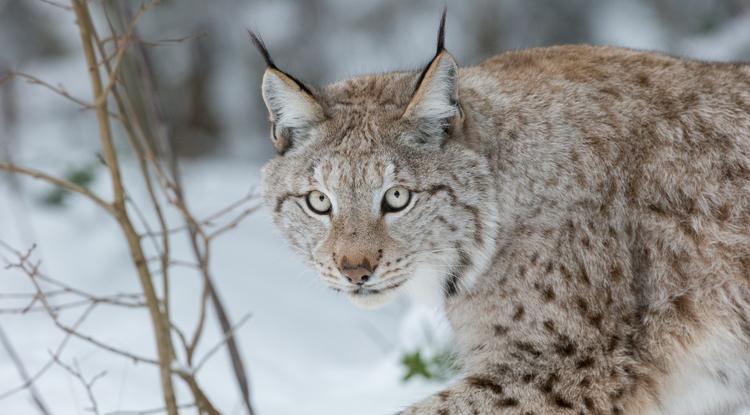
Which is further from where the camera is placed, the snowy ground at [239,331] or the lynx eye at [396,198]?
the snowy ground at [239,331]

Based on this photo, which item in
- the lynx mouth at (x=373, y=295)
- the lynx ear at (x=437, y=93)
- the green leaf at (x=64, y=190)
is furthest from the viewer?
the green leaf at (x=64, y=190)

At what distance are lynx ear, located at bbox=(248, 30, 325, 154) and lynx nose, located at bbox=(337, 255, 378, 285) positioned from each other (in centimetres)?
58

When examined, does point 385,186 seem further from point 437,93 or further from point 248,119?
point 248,119

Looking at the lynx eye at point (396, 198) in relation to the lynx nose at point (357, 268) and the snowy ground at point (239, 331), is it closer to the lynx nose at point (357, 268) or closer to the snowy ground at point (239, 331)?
the lynx nose at point (357, 268)

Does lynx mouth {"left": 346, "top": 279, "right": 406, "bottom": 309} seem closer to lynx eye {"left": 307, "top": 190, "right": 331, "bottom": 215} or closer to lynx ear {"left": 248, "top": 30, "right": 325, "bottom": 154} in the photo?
lynx eye {"left": 307, "top": 190, "right": 331, "bottom": 215}

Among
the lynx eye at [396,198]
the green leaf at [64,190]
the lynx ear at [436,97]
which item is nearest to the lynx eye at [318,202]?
the lynx eye at [396,198]

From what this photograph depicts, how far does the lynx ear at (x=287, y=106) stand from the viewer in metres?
3.48

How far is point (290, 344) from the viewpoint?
726 centimetres

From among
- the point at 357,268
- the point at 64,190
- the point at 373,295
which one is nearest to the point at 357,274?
the point at 357,268

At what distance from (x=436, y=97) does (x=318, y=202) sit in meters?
0.55

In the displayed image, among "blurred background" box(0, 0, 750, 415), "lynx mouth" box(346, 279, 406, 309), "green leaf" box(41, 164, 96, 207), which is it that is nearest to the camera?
"lynx mouth" box(346, 279, 406, 309)

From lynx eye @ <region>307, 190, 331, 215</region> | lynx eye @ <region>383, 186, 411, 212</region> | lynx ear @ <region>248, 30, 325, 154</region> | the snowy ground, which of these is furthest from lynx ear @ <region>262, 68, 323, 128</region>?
the snowy ground

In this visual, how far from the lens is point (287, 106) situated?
11.9 ft

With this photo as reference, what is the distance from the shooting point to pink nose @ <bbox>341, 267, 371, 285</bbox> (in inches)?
131
